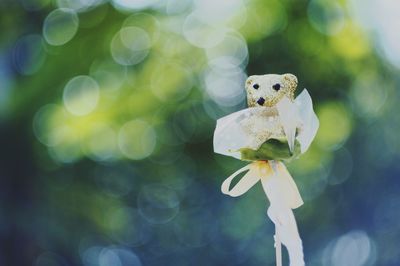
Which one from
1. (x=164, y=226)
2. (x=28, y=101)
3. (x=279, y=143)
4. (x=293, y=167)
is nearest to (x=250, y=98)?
(x=279, y=143)

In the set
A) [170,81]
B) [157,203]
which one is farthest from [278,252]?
[157,203]

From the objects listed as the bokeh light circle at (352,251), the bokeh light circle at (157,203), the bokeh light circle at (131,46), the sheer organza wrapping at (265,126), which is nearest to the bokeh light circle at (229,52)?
the bokeh light circle at (131,46)

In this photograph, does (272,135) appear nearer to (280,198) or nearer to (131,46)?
(280,198)

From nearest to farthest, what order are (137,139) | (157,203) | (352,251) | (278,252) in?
(278,252)
(352,251)
(137,139)
(157,203)

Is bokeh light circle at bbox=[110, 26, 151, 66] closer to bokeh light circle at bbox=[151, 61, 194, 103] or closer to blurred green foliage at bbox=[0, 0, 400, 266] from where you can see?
blurred green foliage at bbox=[0, 0, 400, 266]

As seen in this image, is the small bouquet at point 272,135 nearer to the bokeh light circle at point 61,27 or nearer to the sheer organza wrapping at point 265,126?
the sheer organza wrapping at point 265,126

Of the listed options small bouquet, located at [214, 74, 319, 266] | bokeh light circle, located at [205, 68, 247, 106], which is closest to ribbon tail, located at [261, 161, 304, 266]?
small bouquet, located at [214, 74, 319, 266]
